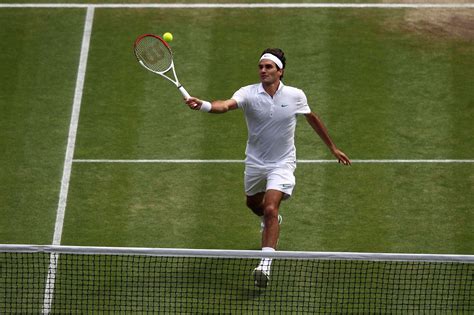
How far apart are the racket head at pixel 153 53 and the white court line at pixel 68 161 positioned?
2.44 meters

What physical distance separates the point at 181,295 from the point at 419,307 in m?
2.62

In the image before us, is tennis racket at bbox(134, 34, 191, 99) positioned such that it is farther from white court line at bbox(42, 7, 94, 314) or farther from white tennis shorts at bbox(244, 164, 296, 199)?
white court line at bbox(42, 7, 94, 314)

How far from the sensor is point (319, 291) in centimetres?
1495

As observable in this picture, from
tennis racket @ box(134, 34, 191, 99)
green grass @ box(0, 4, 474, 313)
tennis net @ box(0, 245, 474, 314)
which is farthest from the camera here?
green grass @ box(0, 4, 474, 313)

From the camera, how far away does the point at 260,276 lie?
Result: 48.5ft

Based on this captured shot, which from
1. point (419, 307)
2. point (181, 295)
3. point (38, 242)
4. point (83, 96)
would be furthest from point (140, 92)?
point (419, 307)

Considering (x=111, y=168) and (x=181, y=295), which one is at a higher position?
(x=111, y=168)

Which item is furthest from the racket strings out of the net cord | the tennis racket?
the net cord

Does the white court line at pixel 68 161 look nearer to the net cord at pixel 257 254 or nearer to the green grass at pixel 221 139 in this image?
the green grass at pixel 221 139

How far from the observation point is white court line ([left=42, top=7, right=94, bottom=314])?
14961 millimetres

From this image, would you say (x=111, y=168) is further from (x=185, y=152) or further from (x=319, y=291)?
(x=319, y=291)

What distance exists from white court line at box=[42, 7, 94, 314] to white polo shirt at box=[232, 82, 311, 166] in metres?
2.60

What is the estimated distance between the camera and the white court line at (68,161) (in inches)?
589

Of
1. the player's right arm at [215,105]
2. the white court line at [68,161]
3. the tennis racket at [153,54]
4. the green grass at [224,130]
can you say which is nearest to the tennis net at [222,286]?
the white court line at [68,161]
